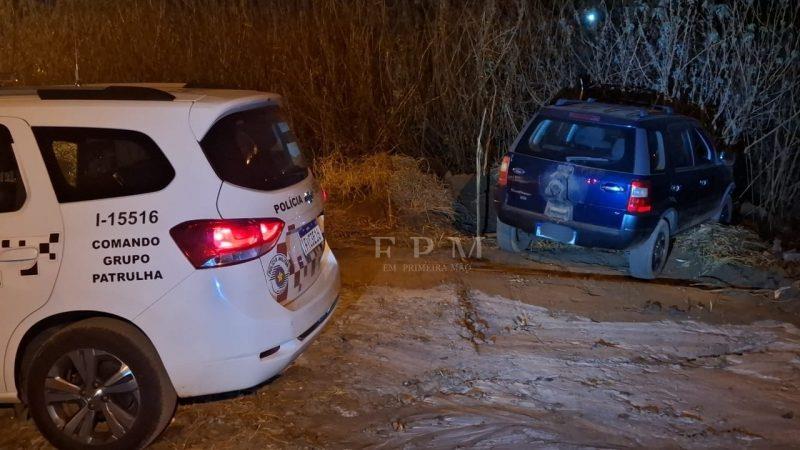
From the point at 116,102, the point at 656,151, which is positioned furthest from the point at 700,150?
the point at 116,102

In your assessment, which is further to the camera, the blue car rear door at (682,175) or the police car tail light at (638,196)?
the blue car rear door at (682,175)

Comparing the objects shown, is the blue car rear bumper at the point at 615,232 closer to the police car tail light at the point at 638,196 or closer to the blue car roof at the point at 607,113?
the police car tail light at the point at 638,196

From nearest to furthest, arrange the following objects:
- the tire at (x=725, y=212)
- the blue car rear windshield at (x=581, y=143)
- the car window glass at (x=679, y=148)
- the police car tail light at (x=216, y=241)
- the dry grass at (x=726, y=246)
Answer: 1. the police car tail light at (x=216, y=241)
2. the blue car rear windshield at (x=581, y=143)
3. the car window glass at (x=679, y=148)
4. the dry grass at (x=726, y=246)
5. the tire at (x=725, y=212)

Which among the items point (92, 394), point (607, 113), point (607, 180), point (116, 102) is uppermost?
point (116, 102)

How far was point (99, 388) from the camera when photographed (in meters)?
3.66

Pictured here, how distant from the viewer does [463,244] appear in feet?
26.3

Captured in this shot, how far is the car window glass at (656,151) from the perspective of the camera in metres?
6.62

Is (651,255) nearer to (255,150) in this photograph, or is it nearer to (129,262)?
(255,150)

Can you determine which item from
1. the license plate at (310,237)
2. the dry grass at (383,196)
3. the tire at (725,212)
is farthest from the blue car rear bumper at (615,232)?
the license plate at (310,237)

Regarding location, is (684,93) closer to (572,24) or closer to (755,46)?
(755,46)

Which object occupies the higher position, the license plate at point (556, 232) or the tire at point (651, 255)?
the license plate at point (556, 232)

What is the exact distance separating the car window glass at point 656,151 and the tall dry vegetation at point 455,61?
3393 mm

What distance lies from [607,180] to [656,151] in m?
0.64

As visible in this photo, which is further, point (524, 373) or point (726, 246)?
point (726, 246)
